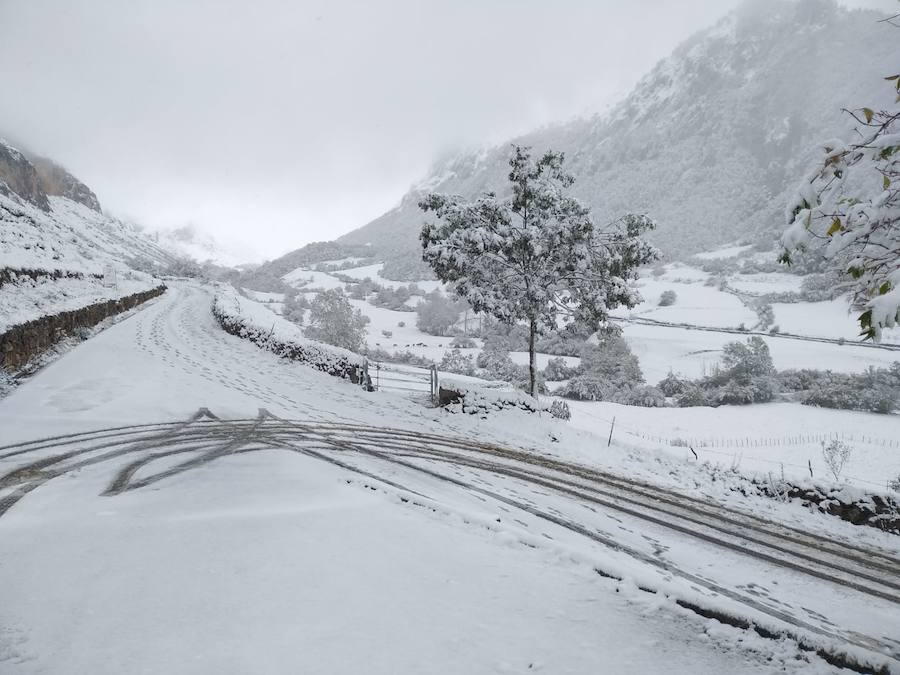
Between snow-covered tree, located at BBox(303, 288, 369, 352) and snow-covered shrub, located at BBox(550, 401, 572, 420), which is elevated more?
snow-covered tree, located at BBox(303, 288, 369, 352)

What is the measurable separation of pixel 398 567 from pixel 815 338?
44.6 meters

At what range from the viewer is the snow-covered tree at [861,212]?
2877mm

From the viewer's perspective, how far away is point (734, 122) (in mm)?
111188

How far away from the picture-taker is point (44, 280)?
78.6 ft

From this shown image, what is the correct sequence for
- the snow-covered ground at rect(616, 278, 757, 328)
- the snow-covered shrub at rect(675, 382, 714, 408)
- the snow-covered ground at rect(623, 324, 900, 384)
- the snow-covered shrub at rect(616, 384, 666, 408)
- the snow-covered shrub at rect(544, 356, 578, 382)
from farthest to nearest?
the snow-covered ground at rect(616, 278, 757, 328) < the snow-covered shrub at rect(544, 356, 578, 382) < the snow-covered ground at rect(623, 324, 900, 384) < the snow-covered shrub at rect(616, 384, 666, 408) < the snow-covered shrub at rect(675, 382, 714, 408)

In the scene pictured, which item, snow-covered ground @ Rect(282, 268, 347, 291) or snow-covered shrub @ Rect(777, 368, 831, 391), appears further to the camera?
snow-covered ground @ Rect(282, 268, 347, 291)

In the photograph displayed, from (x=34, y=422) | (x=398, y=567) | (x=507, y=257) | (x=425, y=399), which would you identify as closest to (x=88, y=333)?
(x=34, y=422)

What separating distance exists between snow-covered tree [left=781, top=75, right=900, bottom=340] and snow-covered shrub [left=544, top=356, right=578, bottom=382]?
1210 inches

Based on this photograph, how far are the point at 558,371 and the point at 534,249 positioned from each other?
70.1 feet

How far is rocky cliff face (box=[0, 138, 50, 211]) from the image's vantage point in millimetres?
115188

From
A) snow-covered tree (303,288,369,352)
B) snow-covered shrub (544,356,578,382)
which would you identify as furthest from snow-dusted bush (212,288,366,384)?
snow-covered shrub (544,356,578,382)

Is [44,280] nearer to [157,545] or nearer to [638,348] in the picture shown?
[157,545]

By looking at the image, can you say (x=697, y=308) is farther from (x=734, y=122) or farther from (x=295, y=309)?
(x=734, y=122)

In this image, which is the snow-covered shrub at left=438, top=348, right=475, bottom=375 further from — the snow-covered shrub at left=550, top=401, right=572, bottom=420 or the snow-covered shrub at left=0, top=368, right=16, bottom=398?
the snow-covered shrub at left=0, top=368, right=16, bottom=398
